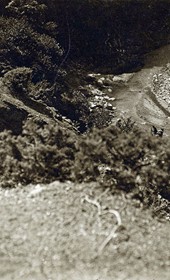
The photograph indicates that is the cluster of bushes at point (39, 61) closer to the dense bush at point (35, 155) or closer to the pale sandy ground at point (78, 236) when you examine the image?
the dense bush at point (35, 155)

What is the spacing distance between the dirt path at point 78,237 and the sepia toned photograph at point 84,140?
0.04 metres

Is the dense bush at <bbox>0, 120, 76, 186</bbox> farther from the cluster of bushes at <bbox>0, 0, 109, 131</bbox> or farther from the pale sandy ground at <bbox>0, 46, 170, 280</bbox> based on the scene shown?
the cluster of bushes at <bbox>0, 0, 109, 131</bbox>

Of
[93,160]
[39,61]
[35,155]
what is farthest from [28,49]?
[93,160]

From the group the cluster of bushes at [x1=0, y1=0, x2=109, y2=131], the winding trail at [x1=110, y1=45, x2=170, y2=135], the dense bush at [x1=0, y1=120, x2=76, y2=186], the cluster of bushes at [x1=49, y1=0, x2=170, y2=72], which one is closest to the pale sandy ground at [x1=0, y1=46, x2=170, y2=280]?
the dense bush at [x1=0, y1=120, x2=76, y2=186]

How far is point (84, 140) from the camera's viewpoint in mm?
19328

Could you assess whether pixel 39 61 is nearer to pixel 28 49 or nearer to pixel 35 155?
pixel 28 49

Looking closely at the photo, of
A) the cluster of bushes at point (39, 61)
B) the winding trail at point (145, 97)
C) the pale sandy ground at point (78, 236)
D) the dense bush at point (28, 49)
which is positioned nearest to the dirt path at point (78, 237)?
the pale sandy ground at point (78, 236)

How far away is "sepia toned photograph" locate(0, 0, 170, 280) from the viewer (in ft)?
49.4

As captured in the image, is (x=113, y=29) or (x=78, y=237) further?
(x=113, y=29)

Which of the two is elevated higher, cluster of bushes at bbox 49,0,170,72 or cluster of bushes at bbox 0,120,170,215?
cluster of bushes at bbox 49,0,170,72

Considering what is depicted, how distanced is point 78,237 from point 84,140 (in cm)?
516

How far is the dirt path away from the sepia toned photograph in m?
0.04

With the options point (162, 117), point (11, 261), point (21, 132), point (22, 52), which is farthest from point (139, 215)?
point (22, 52)

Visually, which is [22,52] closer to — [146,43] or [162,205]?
[146,43]
